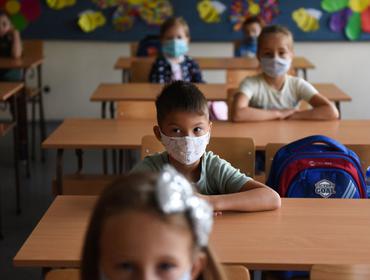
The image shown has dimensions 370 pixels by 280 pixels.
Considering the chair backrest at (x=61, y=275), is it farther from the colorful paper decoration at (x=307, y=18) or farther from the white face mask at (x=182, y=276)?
the colorful paper decoration at (x=307, y=18)

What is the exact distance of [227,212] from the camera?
2488 mm

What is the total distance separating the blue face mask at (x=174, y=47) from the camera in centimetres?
529

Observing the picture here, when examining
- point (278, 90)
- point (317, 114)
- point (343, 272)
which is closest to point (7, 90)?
point (278, 90)

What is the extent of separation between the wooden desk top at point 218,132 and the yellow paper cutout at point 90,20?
329 cm

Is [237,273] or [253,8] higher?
[253,8]

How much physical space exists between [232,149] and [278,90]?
3.65 ft

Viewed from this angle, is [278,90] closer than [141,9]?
Yes

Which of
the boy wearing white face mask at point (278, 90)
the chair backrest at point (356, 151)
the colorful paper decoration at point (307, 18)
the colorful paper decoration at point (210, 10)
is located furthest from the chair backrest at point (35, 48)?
the chair backrest at point (356, 151)

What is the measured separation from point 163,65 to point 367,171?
242 centimetres

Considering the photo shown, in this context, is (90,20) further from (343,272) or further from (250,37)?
(343,272)

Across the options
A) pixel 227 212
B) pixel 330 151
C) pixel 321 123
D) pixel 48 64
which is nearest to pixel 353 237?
pixel 227 212

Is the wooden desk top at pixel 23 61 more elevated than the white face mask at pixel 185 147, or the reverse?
the white face mask at pixel 185 147

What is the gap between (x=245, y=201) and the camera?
8.06ft

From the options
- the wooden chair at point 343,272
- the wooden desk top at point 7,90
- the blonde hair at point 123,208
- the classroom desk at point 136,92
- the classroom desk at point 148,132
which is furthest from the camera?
the classroom desk at point 136,92
